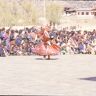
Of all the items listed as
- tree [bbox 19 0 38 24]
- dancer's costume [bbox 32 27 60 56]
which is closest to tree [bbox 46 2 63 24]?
tree [bbox 19 0 38 24]

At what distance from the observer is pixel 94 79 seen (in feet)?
56.3

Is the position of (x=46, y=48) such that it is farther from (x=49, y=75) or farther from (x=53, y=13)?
(x=53, y=13)

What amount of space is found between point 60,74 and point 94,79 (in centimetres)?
154

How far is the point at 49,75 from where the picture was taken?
18172 mm

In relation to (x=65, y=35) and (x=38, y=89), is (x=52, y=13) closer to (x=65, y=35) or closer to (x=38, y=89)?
(x=65, y=35)

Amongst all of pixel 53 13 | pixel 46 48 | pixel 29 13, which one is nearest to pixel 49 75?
pixel 46 48

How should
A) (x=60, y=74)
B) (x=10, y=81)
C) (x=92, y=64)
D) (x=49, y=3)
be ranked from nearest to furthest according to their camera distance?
(x=10, y=81), (x=60, y=74), (x=92, y=64), (x=49, y=3)

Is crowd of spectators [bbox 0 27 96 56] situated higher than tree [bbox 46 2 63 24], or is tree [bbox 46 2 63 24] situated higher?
crowd of spectators [bbox 0 27 96 56]

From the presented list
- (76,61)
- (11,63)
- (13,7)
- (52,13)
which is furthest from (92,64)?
(52,13)

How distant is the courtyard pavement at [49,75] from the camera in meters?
15.1

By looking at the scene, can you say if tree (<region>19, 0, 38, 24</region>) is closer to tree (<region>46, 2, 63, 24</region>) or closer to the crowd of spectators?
tree (<region>46, 2, 63, 24</region>)

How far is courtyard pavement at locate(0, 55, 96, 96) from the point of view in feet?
49.6

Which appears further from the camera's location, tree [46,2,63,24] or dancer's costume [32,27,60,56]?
tree [46,2,63,24]

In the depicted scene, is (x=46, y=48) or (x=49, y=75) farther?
(x=46, y=48)
